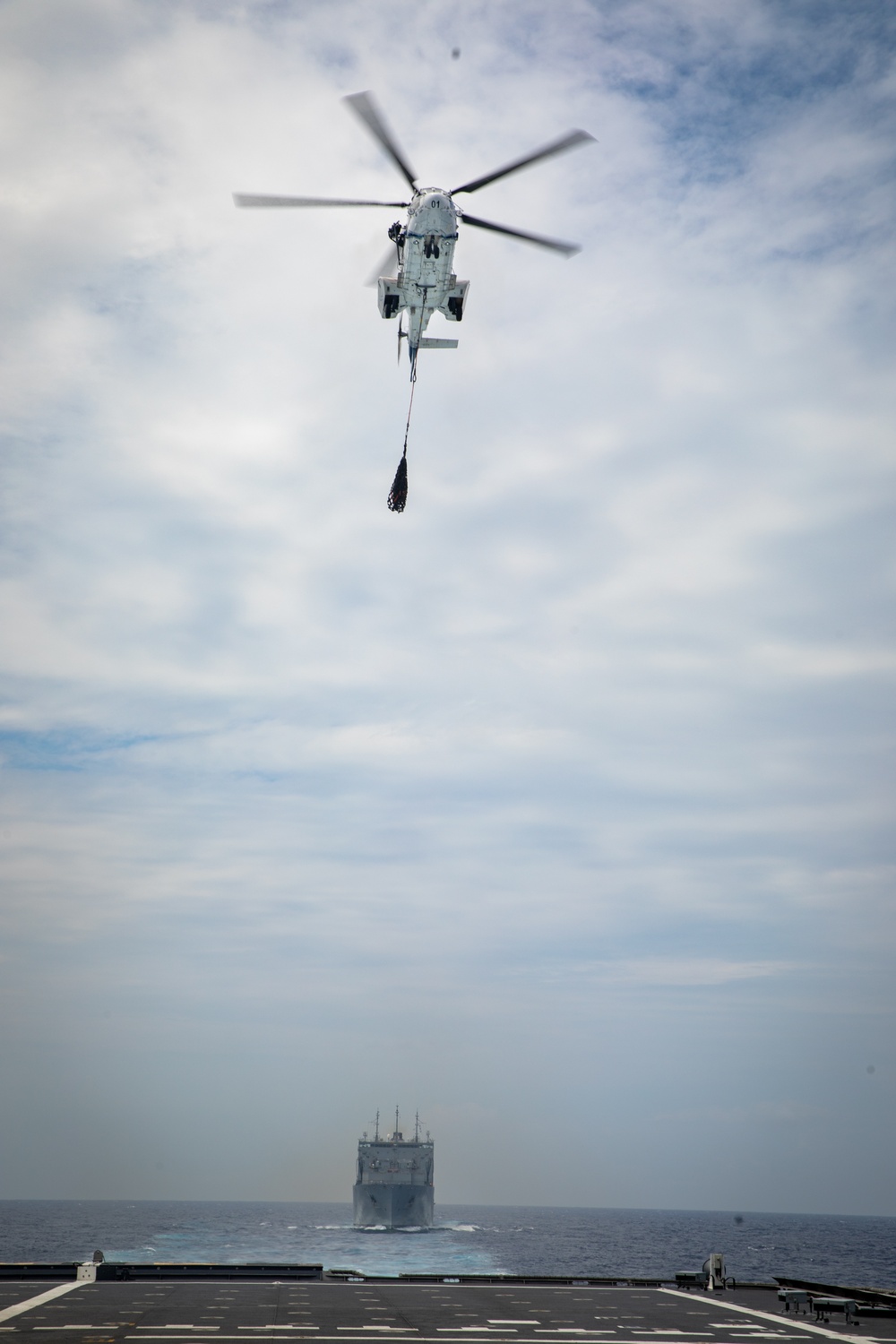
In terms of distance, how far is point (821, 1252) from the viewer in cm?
17350

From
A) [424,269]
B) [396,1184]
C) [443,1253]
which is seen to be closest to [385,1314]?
[424,269]

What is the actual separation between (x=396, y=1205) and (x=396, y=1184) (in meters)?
→ 2.87

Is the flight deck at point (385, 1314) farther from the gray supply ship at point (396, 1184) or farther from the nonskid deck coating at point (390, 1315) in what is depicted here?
the gray supply ship at point (396, 1184)

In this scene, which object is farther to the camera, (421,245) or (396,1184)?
(396,1184)

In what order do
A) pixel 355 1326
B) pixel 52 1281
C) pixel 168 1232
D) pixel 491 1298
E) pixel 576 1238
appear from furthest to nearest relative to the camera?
pixel 576 1238 → pixel 168 1232 → pixel 52 1281 → pixel 491 1298 → pixel 355 1326

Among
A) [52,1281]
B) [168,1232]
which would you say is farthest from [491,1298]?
[168,1232]

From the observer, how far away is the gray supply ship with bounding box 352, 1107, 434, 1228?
422ft

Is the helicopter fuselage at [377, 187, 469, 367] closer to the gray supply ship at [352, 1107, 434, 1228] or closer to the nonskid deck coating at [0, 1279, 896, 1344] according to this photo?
the nonskid deck coating at [0, 1279, 896, 1344]

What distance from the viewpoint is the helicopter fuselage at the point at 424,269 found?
30312 millimetres

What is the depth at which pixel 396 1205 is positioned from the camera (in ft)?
423

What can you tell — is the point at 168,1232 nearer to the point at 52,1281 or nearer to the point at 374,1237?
the point at 374,1237

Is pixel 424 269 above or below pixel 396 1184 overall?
above

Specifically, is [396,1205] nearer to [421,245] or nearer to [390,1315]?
[390,1315]

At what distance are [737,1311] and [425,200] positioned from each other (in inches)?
1619
